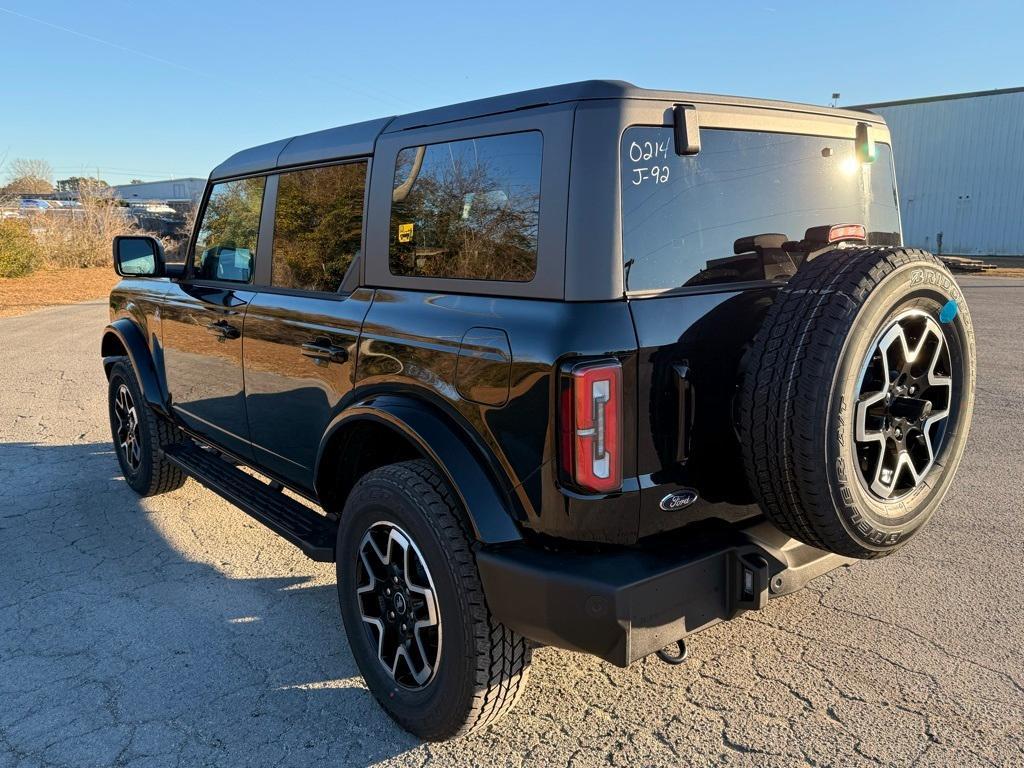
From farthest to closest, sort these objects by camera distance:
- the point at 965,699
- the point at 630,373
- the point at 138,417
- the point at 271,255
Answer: the point at 138,417 → the point at 271,255 → the point at 965,699 → the point at 630,373

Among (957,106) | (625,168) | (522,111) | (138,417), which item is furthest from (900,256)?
(957,106)

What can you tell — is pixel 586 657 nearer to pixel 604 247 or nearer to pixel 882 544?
pixel 882 544

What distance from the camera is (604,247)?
84.2 inches

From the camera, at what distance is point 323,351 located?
2.97 metres

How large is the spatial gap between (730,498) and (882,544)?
46 cm

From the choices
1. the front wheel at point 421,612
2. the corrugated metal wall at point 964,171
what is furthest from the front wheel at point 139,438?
the corrugated metal wall at point 964,171

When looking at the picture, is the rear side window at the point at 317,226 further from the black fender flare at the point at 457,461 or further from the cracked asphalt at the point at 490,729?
the cracked asphalt at the point at 490,729

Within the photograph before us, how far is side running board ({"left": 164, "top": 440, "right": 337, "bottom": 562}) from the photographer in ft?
10.1

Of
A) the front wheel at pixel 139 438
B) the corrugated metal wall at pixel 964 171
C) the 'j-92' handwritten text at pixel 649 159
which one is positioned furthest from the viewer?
the corrugated metal wall at pixel 964 171

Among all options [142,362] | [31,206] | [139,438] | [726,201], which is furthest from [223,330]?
[31,206]

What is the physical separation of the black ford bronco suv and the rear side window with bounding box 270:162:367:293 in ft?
0.26

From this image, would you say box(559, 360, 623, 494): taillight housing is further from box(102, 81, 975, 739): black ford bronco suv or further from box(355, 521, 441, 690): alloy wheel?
box(355, 521, 441, 690): alloy wheel

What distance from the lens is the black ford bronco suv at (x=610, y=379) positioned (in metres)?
2.11

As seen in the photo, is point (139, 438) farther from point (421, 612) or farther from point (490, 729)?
point (490, 729)
